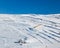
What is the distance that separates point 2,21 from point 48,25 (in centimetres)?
111

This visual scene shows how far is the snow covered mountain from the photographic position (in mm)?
3611

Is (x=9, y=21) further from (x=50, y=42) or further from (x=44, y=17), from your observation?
(x=50, y=42)

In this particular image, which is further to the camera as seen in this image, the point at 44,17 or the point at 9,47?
the point at 44,17

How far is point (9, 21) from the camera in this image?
5.16 meters

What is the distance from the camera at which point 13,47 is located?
11.2 ft

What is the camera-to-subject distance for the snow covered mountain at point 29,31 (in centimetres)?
361

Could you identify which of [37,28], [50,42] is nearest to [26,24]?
[37,28]

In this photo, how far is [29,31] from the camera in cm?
437

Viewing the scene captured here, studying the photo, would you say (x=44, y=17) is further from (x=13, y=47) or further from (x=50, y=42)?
(x=13, y=47)

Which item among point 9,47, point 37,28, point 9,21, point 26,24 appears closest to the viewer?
point 9,47

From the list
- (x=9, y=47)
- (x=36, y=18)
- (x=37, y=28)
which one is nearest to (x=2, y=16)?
(x=36, y=18)

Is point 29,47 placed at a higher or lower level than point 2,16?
lower

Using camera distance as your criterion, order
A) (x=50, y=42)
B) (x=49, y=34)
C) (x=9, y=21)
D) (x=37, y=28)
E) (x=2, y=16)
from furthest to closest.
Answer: (x=2, y=16)
(x=9, y=21)
(x=37, y=28)
(x=49, y=34)
(x=50, y=42)

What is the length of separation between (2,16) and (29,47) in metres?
2.25
